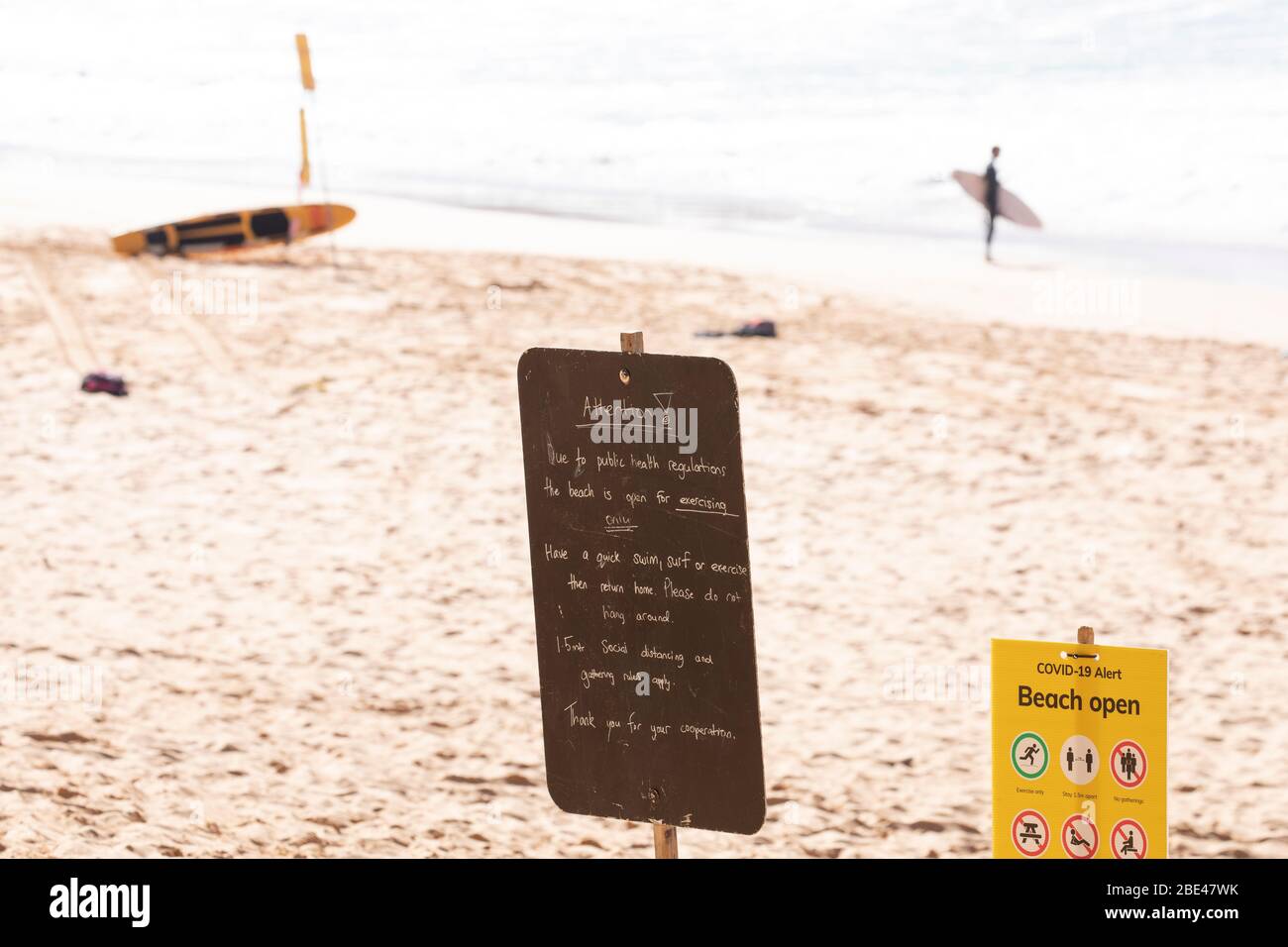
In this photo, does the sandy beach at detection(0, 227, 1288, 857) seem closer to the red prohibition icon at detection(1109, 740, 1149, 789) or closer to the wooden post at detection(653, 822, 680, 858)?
the wooden post at detection(653, 822, 680, 858)

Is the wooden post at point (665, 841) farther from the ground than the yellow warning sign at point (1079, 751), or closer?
closer

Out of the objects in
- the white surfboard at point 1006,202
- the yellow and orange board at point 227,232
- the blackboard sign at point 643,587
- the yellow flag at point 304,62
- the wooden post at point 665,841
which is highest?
the yellow flag at point 304,62

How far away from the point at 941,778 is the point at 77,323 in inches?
318

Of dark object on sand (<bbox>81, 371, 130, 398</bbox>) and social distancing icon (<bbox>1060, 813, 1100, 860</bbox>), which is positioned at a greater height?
dark object on sand (<bbox>81, 371, 130, 398</bbox>)

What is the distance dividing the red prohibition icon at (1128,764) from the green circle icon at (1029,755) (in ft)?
0.51

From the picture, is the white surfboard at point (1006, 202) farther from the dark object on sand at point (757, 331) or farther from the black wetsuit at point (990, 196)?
the dark object on sand at point (757, 331)

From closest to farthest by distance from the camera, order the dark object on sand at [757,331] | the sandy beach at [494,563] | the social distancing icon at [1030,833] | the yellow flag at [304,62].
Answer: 1. the social distancing icon at [1030,833]
2. the sandy beach at [494,563]
3. the dark object on sand at [757,331]
4. the yellow flag at [304,62]

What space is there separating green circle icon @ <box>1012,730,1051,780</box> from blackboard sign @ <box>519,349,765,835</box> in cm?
67

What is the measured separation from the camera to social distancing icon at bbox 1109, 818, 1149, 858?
3.34 m

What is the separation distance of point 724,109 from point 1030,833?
38.9m

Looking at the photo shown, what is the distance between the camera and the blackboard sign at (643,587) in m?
3.21

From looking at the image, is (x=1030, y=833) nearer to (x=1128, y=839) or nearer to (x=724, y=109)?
(x=1128, y=839)

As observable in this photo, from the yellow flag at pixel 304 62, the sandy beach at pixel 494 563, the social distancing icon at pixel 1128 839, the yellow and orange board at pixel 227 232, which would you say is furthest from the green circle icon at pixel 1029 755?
the yellow and orange board at pixel 227 232

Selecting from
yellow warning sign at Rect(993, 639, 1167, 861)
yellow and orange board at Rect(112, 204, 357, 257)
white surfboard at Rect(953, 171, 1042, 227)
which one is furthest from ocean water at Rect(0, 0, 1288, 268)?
yellow warning sign at Rect(993, 639, 1167, 861)
